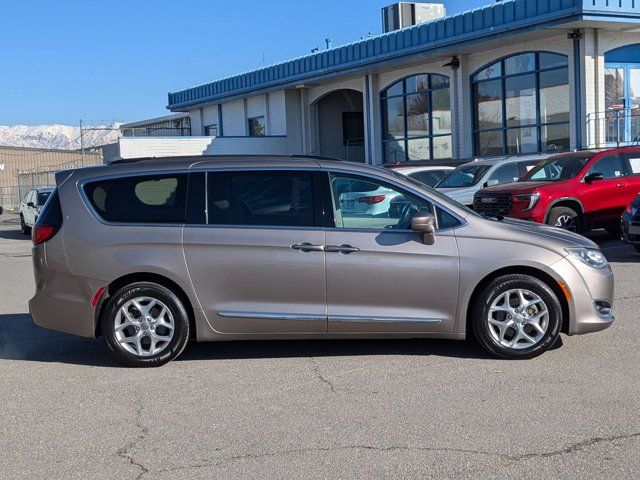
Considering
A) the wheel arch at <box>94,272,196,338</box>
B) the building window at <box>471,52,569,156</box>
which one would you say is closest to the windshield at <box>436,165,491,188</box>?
the building window at <box>471,52,569,156</box>

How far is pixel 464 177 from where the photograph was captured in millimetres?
A: 17547

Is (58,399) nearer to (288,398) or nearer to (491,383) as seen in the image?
(288,398)

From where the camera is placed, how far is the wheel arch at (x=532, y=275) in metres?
6.93

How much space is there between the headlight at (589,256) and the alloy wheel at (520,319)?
50 centimetres

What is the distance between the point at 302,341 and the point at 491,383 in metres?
2.24

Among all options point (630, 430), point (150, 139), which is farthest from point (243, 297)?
point (150, 139)

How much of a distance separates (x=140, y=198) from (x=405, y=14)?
963 inches

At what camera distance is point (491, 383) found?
6254 mm

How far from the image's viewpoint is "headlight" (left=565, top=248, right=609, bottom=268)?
22.9ft

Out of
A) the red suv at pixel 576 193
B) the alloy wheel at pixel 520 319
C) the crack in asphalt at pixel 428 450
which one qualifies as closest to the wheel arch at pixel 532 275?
the alloy wheel at pixel 520 319

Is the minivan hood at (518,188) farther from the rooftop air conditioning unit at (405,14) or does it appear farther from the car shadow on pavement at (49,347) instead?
the rooftop air conditioning unit at (405,14)

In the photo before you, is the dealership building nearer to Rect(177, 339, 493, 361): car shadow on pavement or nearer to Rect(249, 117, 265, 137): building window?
Rect(249, 117, 265, 137): building window

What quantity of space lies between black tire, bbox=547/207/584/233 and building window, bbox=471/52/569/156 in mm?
8202

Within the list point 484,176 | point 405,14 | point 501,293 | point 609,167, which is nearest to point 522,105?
point 484,176
